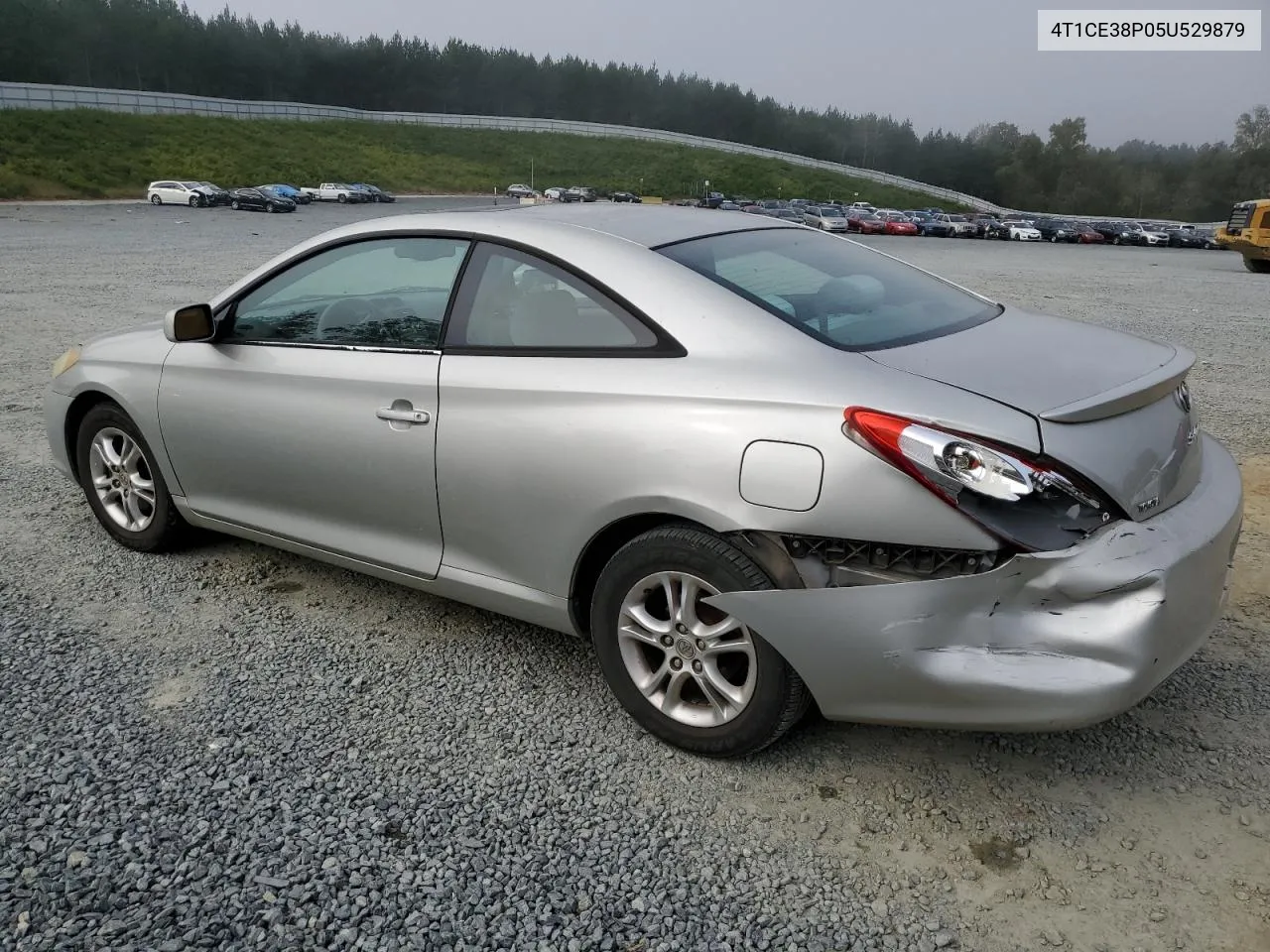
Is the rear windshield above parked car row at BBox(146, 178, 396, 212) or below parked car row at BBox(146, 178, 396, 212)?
below

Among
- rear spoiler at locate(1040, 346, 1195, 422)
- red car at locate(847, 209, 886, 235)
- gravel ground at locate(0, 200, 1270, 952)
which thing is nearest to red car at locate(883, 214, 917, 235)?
red car at locate(847, 209, 886, 235)

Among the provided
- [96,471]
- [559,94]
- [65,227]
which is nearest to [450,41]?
[559,94]

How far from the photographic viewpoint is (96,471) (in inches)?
181

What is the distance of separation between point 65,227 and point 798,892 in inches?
1295

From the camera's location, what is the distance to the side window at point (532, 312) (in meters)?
3.04

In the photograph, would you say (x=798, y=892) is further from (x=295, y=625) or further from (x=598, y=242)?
(x=295, y=625)

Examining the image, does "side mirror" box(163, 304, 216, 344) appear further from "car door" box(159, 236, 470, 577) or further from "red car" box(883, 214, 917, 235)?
"red car" box(883, 214, 917, 235)

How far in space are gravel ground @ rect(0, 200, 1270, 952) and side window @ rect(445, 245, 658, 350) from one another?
1167 mm

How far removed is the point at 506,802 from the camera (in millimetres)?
2775

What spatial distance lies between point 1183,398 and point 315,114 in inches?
3859

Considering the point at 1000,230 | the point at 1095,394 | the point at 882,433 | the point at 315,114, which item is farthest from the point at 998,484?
the point at 315,114

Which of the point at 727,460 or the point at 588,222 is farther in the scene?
the point at 588,222

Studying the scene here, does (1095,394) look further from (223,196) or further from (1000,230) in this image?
(1000,230)

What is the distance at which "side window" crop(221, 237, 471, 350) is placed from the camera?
3.48 m
